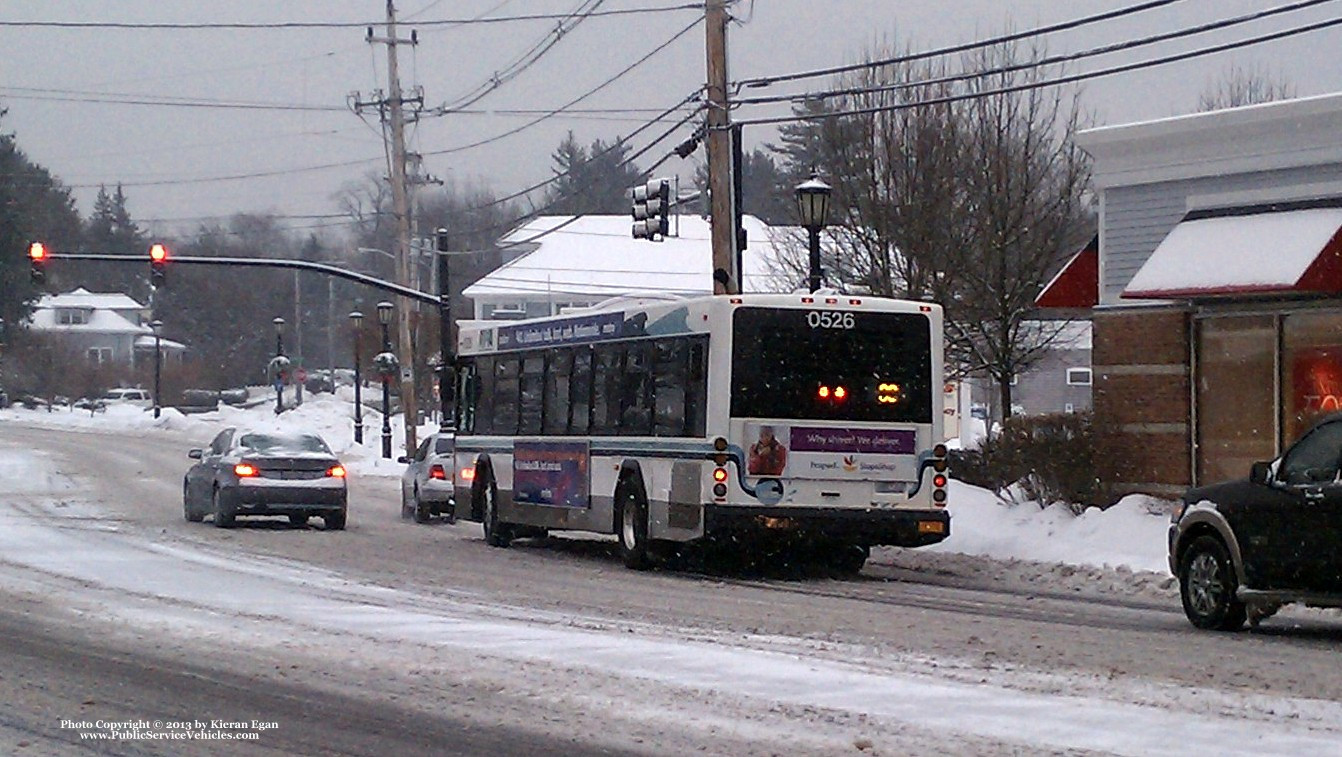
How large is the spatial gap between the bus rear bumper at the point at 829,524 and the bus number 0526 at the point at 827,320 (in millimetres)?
2045

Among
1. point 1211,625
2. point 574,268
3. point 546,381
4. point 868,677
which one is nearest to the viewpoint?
point 868,677

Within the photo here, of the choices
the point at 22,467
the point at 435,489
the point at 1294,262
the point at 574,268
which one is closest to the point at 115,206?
the point at 574,268

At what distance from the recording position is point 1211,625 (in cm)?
1520

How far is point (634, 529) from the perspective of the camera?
22.1 m

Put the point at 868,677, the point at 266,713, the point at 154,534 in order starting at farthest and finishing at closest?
the point at 154,534 < the point at 868,677 < the point at 266,713

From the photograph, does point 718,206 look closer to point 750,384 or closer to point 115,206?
point 750,384

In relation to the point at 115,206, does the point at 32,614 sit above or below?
below

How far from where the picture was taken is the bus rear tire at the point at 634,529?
860 inches

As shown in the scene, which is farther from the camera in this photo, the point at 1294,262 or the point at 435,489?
the point at 435,489

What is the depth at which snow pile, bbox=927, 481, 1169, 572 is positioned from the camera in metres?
21.2

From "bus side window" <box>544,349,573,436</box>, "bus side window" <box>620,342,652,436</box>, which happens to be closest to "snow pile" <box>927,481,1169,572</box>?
"bus side window" <box>620,342,652,436</box>

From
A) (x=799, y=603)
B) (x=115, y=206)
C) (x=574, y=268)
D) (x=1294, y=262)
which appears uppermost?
(x=115, y=206)

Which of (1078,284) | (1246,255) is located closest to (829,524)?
(1246,255)

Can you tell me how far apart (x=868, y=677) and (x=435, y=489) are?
21690mm
